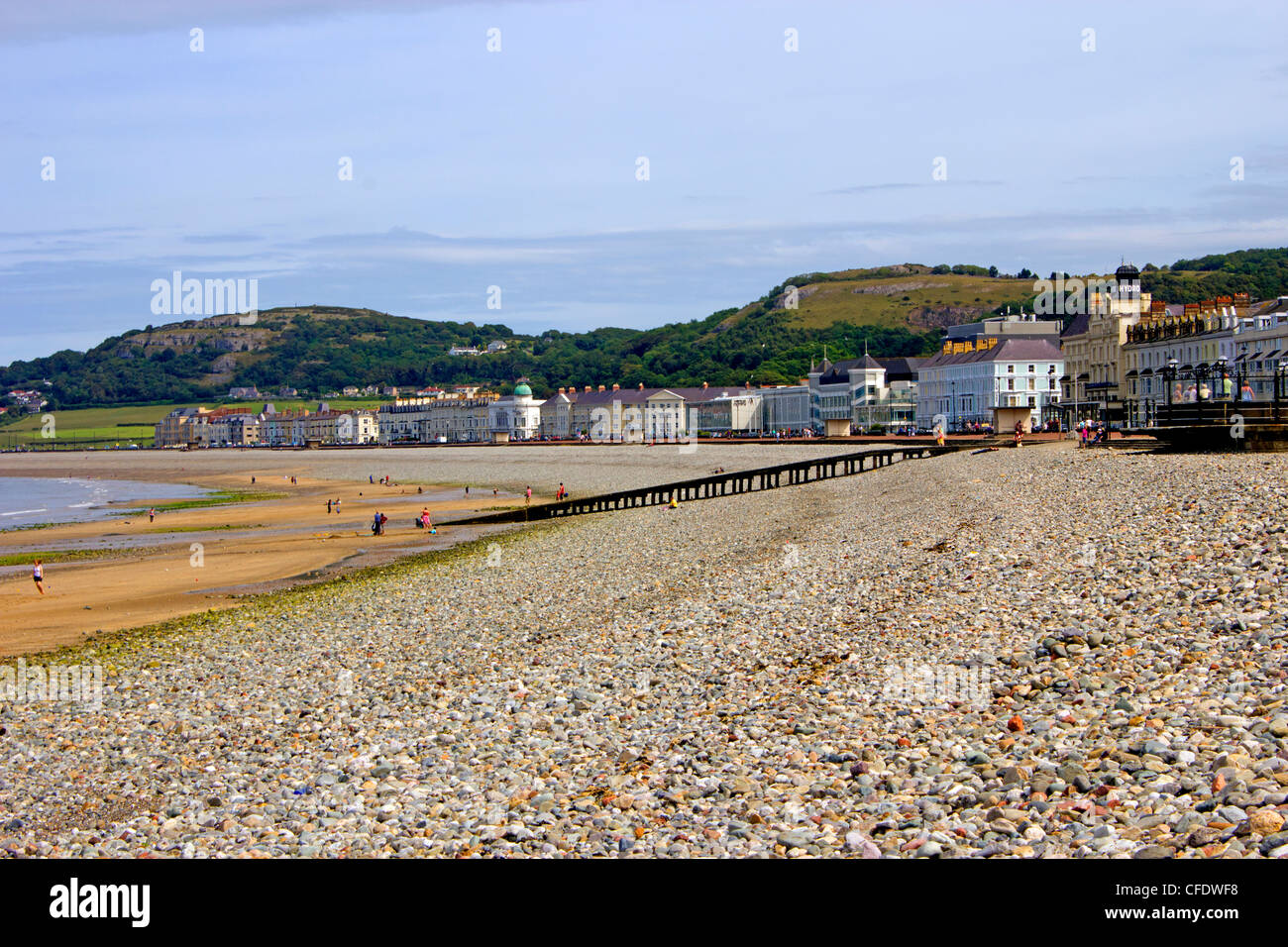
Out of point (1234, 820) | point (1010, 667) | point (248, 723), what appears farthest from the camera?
point (248, 723)

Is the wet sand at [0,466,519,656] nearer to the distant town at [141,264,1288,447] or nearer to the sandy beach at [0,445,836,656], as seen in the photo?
the sandy beach at [0,445,836,656]

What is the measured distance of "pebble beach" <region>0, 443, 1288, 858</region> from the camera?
7.48 meters

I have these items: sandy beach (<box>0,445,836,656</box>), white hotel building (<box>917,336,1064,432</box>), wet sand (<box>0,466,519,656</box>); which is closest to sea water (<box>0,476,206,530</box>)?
sandy beach (<box>0,445,836,656</box>)

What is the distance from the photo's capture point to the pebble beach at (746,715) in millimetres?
7484

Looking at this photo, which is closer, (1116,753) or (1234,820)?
(1234,820)

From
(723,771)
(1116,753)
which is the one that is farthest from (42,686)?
(1116,753)

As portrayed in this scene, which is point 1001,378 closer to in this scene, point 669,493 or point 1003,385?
point 1003,385

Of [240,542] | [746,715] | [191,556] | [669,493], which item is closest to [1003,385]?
[669,493]

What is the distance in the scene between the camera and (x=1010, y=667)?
10.6 metres

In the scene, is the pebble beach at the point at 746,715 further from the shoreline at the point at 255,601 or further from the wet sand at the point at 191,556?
the wet sand at the point at 191,556

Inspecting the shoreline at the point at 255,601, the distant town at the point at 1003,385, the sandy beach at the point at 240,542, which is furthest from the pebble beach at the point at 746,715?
the distant town at the point at 1003,385

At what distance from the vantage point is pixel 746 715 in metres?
10.5

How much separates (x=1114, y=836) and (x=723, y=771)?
10.2ft
